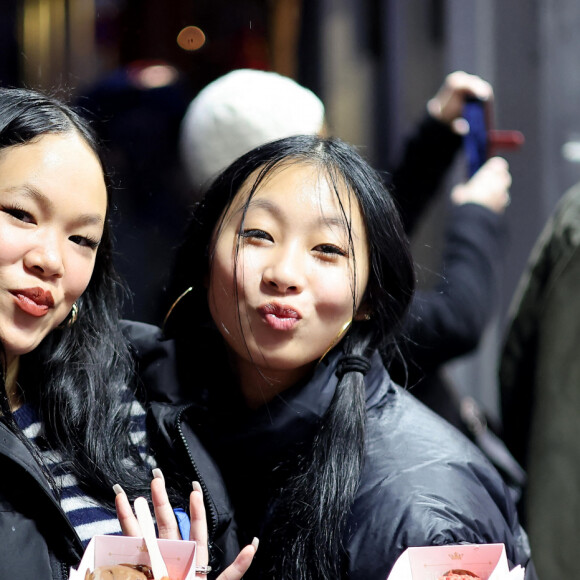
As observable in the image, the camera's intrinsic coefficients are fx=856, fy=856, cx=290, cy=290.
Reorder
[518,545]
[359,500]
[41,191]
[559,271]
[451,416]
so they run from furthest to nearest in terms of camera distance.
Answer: [451,416]
[559,271]
[518,545]
[359,500]
[41,191]

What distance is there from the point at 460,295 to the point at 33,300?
3.87 feet

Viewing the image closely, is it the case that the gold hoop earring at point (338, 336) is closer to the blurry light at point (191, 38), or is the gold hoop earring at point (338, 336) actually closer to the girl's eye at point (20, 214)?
the girl's eye at point (20, 214)

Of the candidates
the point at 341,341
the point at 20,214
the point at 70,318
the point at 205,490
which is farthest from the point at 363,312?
the point at 20,214

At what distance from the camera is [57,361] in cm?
154

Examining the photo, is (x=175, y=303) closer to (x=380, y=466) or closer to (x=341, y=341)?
(x=341, y=341)

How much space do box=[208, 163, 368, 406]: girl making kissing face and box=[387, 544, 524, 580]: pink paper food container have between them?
392 millimetres

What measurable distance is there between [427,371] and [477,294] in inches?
9.3

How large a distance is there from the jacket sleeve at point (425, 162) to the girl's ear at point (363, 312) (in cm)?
96

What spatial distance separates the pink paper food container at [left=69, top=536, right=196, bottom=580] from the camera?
1.17m

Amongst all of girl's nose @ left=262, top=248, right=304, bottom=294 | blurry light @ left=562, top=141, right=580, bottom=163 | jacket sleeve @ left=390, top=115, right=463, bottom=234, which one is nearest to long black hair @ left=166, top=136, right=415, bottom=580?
girl's nose @ left=262, top=248, right=304, bottom=294

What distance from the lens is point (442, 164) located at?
2520mm

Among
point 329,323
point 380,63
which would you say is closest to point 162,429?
point 329,323

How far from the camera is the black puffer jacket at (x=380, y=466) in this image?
1323 millimetres

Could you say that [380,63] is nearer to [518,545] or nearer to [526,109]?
[526,109]
